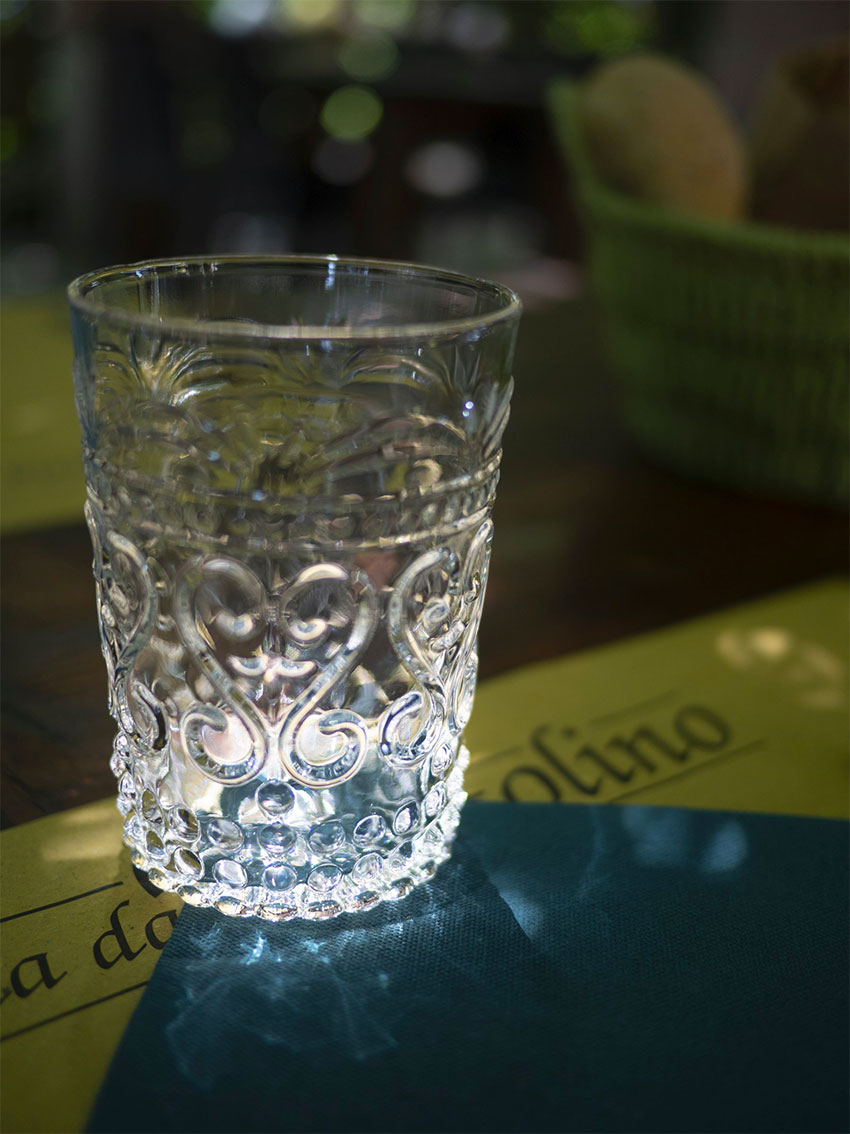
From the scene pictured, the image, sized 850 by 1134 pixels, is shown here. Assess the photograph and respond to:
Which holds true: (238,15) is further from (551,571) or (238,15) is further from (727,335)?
(551,571)

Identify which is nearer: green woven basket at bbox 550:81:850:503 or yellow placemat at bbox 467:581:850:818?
yellow placemat at bbox 467:581:850:818

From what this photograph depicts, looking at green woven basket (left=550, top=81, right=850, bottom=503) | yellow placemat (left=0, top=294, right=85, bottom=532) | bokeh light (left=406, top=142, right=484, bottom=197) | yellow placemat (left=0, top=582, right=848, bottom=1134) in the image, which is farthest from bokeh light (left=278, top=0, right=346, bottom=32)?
yellow placemat (left=0, top=582, right=848, bottom=1134)

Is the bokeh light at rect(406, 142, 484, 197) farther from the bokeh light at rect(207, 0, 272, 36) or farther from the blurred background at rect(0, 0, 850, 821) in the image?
the blurred background at rect(0, 0, 850, 821)

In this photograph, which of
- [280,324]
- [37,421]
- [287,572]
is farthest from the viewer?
[37,421]

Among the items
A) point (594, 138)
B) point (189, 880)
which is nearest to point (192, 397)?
point (189, 880)

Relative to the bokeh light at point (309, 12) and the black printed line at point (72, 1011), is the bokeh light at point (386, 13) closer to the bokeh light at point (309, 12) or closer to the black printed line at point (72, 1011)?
the bokeh light at point (309, 12)

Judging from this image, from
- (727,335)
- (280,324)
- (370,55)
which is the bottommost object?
(727,335)

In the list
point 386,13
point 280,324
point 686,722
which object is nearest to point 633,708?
point 686,722
